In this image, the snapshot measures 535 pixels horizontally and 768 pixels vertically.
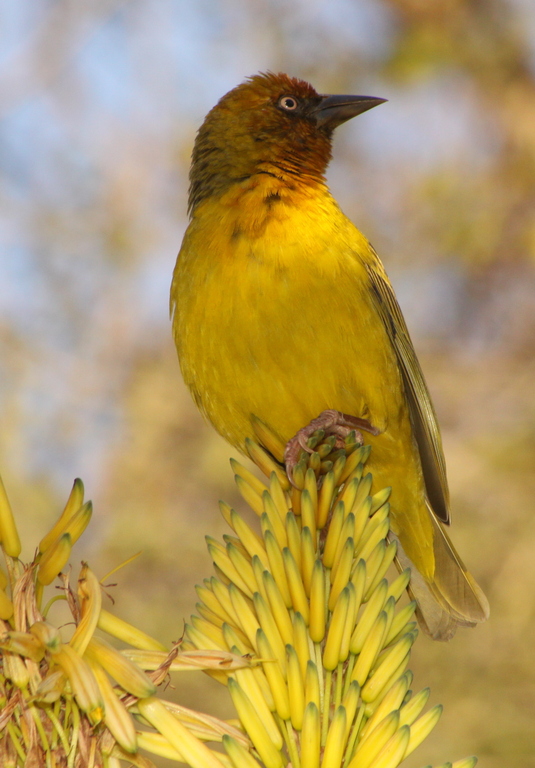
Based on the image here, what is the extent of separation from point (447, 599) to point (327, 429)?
842 mm

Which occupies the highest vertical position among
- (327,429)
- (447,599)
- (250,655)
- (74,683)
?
(327,429)

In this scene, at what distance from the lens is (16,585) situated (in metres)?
0.98

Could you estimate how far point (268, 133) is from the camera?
11.1 ft

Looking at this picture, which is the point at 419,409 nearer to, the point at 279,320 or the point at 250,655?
the point at 279,320

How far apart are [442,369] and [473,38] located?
9.28ft

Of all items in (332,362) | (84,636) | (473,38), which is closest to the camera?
(84,636)

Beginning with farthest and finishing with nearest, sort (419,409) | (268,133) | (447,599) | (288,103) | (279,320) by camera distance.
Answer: (288,103) → (268,133) → (419,409) → (447,599) → (279,320)

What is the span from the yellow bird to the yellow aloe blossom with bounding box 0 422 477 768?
2.79ft

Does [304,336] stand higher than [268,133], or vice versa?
[268,133]

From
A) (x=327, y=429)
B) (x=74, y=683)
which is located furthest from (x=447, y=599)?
(x=74, y=683)

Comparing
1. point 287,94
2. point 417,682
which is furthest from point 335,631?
point 417,682

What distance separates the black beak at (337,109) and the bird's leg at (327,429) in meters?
1.48

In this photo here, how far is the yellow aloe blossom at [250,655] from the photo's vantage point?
37.2 inches

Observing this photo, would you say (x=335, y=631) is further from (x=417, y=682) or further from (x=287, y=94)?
(x=417, y=682)
